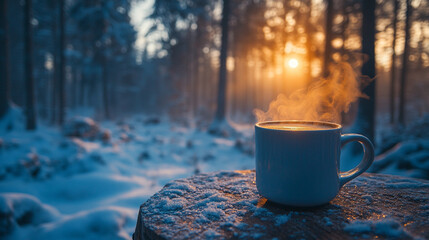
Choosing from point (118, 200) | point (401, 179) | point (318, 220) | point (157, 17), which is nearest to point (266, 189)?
point (318, 220)

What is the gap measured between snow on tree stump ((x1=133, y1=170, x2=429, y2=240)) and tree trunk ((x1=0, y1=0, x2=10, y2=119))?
10.7 metres

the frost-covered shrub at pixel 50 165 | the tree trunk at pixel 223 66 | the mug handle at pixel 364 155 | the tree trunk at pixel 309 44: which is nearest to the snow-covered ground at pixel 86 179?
the frost-covered shrub at pixel 50 165

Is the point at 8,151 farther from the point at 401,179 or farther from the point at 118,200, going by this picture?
the point at 401,179

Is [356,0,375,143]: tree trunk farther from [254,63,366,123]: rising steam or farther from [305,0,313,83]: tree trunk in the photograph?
[305,0,313,83]: tree trunk

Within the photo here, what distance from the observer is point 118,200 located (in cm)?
352

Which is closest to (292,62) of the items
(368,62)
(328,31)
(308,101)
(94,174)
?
(328,31)

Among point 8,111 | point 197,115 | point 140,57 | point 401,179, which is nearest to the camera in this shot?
point 401,179

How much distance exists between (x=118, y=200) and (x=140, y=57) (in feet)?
138

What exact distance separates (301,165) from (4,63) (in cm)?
1135

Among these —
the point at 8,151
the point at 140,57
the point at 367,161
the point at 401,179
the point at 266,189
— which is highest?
the point at 140,57

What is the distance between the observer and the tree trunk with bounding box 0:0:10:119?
8.48m

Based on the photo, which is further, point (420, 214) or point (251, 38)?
point (251, 38)

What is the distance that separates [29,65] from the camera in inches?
330

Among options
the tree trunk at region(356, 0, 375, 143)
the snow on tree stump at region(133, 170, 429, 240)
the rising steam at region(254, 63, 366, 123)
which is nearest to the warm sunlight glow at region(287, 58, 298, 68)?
the tree trunk at region(356, 0, 375, 143)
